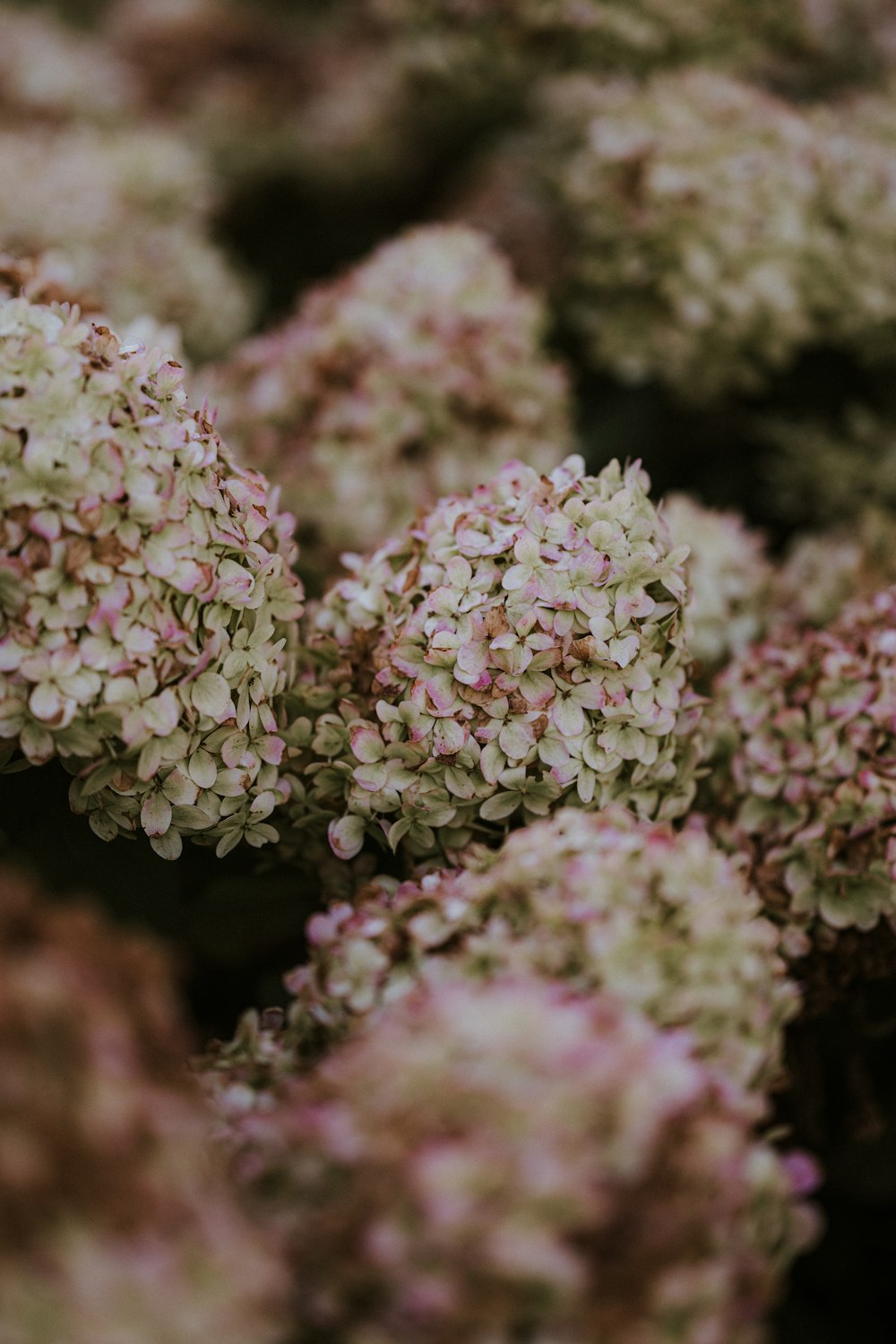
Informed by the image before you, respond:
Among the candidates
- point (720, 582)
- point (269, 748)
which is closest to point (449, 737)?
point (269, 748)

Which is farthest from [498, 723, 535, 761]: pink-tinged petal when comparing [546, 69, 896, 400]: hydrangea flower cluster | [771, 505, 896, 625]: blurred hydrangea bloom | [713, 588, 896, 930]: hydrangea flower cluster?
[546, 69, 896, 400]: hydrangea flower cluster

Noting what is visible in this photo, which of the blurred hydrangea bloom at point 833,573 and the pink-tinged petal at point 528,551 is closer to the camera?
the pink-tinged petal at point 528,551

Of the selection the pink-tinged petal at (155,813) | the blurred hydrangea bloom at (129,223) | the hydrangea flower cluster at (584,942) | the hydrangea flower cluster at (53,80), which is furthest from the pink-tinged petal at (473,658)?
the hydrangea flower cluster at (53,80)

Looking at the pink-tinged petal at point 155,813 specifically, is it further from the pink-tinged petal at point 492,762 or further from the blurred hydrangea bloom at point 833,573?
the blurred hydrangea bloom at point 833,573

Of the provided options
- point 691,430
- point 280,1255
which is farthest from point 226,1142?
point 691,430

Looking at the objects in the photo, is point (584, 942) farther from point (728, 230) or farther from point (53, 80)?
point (53, 80)

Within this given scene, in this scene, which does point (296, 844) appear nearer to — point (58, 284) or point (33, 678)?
point (33, 678)
